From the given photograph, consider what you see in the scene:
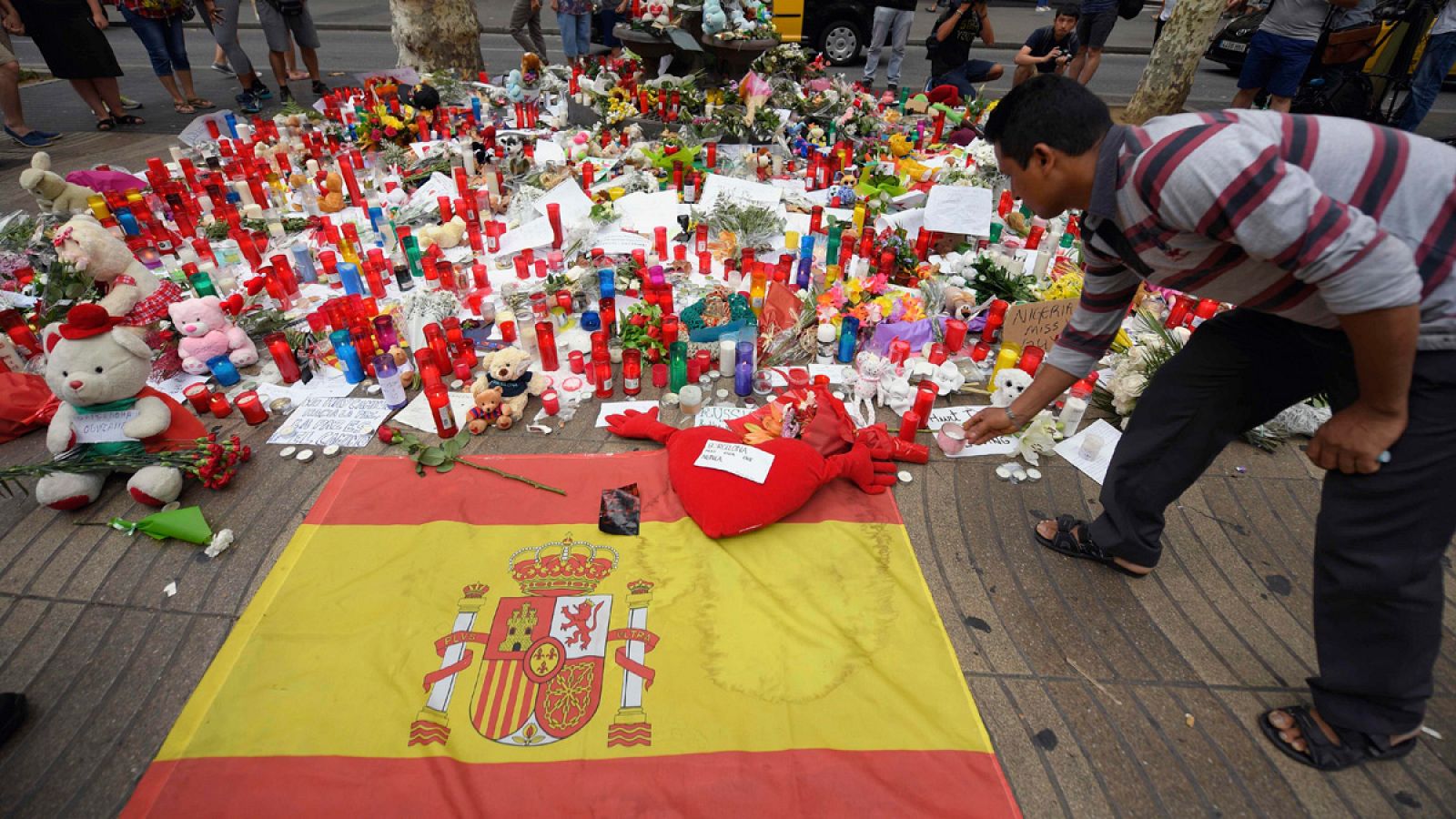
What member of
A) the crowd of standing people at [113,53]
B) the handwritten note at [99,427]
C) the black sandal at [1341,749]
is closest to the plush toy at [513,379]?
the handwritten note at [99,427]

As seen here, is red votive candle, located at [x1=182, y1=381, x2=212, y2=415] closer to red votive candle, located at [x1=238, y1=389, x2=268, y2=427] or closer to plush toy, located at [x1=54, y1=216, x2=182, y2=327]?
red votive candle, located at [x1=238, y1=389, x2=268, y2=427]

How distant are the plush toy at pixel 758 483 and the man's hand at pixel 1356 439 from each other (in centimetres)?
125

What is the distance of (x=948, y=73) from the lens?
716 cm

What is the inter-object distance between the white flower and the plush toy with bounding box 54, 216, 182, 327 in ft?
3.96

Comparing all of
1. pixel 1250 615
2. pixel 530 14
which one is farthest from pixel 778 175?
pixel 530 14

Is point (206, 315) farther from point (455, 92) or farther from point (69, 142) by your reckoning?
point (69, 142)

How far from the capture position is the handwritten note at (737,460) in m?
2.22

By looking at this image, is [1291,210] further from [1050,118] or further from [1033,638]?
[1033,638]

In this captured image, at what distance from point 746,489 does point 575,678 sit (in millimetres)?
812

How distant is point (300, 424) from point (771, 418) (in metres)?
2.04

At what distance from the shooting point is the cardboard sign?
3045 millimetres

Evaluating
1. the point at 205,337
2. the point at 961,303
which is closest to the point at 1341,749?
the point at 961,303

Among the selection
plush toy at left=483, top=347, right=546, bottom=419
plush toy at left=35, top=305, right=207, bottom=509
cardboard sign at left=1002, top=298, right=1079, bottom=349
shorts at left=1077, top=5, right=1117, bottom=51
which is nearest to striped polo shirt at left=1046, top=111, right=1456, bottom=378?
cardboard sign at left=1002, top=298, right=1079, bottom=349

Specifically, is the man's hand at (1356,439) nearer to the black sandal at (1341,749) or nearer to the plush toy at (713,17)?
the black sandal at (1341,749)
